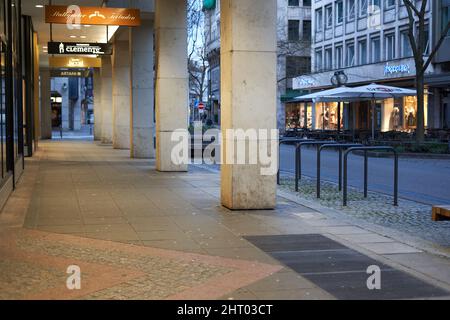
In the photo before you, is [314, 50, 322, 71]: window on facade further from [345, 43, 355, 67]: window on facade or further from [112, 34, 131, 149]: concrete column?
[112, 34, 131, 149]: concrete column

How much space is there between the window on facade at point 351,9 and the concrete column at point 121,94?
28421 millimetres

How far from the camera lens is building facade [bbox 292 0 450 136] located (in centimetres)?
4197

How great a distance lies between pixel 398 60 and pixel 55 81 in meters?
46.0

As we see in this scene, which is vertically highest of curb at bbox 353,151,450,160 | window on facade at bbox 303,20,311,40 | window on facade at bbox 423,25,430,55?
window on facade at bbox 303,20,311,40

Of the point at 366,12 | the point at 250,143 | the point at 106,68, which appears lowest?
the point at 250,143

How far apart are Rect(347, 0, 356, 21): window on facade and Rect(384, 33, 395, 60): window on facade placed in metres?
6.24

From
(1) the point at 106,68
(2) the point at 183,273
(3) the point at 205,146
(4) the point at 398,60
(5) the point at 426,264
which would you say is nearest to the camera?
(2) the point at 183,273

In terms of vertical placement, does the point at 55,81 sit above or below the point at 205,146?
above

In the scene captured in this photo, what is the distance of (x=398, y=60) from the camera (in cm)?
4512

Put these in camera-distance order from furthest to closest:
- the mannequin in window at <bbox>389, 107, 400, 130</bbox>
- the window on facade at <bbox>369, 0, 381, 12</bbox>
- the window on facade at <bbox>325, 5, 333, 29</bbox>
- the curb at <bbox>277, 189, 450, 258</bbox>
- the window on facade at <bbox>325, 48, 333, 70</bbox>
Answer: the window on facade at <bbox>325, 48, 333, 70</bbox>
the window on facade at <bbox>325, 5, 333, 29</bbox>
the window on facade at <bbox>369, 0, 381, 12</bbox>
the mannequin in window at <bbox>389, 107, 400, 130</bbox>
the curb at <bbox>277, 189, 450, 258</bbox>

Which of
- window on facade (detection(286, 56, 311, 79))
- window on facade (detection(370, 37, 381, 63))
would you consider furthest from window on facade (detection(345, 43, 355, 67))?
window on facade (detection(286, 56, 311, 79))

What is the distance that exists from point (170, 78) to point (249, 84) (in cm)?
737
